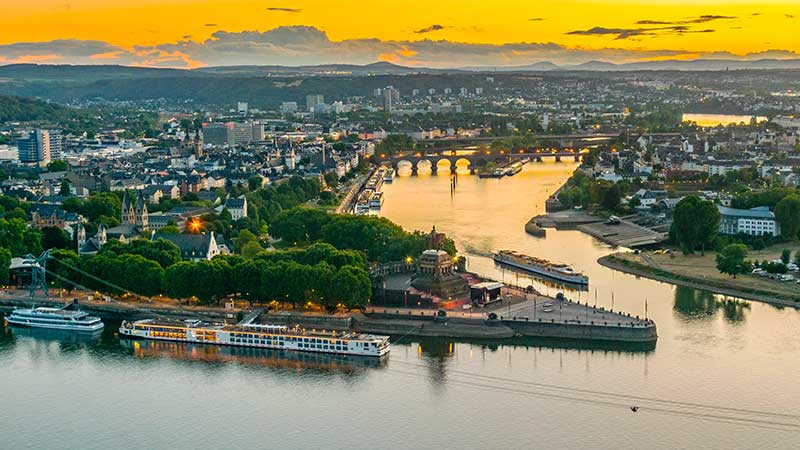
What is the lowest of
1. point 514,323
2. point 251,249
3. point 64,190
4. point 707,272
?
point 707,272

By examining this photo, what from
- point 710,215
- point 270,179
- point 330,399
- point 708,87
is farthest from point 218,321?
point 708,87

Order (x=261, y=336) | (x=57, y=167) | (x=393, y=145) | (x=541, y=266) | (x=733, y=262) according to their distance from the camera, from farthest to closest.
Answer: (x=393, y=145) → (x=57, y=167) → (x=541, y=266) → (x=733, y=262) → (x=261, y=336)

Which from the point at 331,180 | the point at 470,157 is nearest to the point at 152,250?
the point at 331,180

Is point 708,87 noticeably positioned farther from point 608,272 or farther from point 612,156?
point 608,272

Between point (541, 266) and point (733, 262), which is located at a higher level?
point (733, 262)

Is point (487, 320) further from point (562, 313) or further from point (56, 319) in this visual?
point (56, 319)

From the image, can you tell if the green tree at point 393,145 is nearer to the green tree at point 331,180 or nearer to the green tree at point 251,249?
the green tree at point 331,180

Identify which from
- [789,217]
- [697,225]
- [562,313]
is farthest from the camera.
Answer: [789,217]
